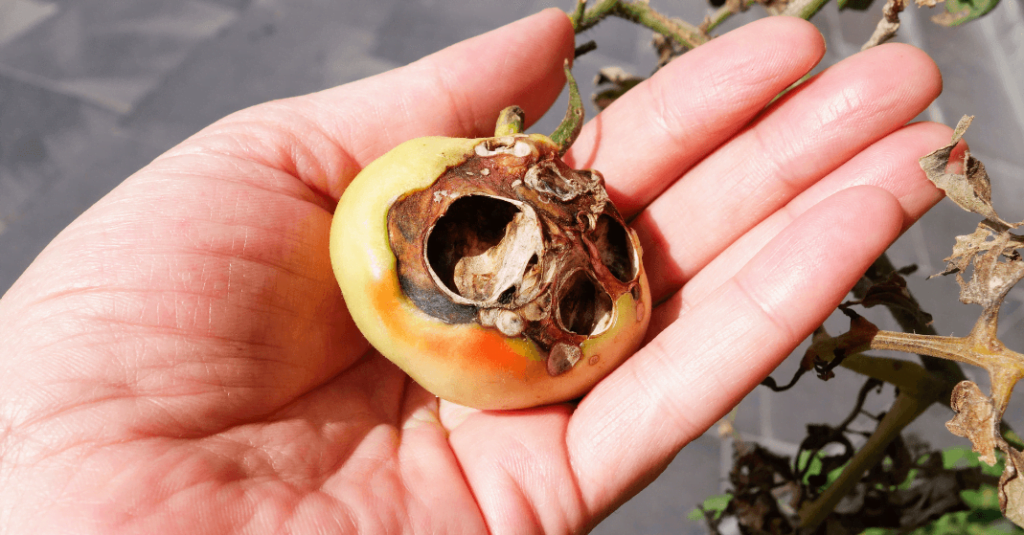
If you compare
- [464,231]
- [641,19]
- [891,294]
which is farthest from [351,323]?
[891,294]

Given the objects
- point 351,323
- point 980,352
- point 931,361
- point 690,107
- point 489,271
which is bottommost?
point 931,361

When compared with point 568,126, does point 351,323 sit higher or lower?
lower

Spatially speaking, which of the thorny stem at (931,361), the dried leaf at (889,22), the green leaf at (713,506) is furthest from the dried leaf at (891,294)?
the green leaf at (713,506)

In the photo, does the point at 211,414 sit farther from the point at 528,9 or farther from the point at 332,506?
the point at 528,9

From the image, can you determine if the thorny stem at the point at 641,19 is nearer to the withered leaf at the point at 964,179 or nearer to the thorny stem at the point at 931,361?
the withered leaf at the point at 964,179

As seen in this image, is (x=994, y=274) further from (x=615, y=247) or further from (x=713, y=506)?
(x=713, y=506)

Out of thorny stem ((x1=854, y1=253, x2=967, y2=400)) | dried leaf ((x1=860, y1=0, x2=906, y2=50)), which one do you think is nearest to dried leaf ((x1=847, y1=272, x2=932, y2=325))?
thorny stem ((x1=854, y1=253, x2=967, y2=400))

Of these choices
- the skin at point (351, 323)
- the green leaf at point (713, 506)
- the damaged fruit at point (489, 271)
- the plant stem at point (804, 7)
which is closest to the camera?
the skin at point (351, 323)
